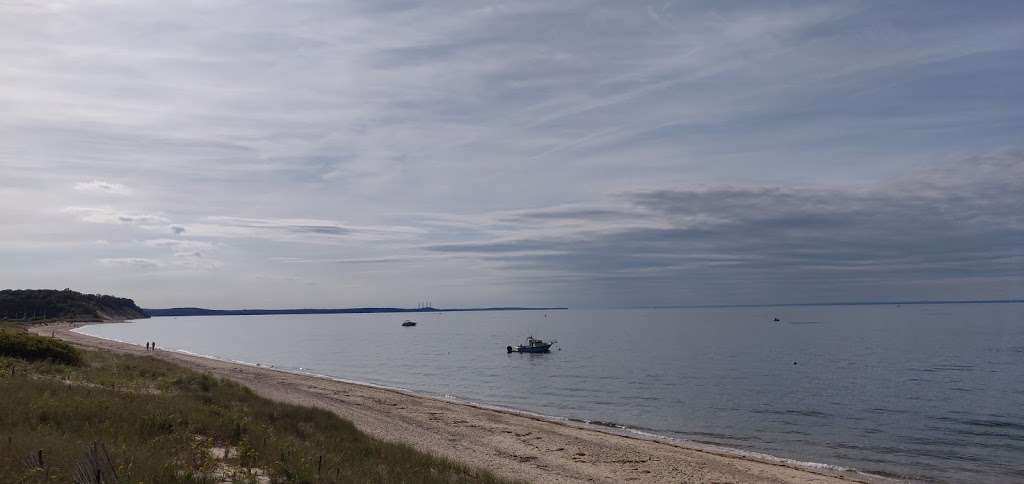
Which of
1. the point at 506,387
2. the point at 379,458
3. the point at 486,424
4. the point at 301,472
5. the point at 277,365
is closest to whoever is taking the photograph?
the point at 301,472

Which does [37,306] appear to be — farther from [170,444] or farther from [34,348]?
[170,444]

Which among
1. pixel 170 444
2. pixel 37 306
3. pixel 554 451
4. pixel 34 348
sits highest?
pixel 34 348

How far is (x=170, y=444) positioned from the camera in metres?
12.7

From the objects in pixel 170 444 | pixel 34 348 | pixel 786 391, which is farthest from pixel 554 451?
pixel 786 391

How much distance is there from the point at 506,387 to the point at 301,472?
1754 inches

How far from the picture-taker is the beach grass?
9.57 meters

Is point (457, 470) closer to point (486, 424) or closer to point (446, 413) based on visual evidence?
point (486, 424)

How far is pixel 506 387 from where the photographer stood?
55812 mm

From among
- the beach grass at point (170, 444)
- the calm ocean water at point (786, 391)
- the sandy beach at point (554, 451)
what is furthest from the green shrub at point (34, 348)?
the calm ocean water at point (786, 391)

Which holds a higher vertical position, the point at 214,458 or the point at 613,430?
the point at 214,458

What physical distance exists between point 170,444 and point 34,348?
1936 cm

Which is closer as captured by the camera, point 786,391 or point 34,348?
point 34,348

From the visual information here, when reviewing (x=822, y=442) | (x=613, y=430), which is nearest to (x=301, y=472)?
(x=613, y=430)

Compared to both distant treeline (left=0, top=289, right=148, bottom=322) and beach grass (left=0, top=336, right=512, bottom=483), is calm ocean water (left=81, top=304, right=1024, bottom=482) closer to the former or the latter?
beach grass (left=0, top=336, right=512, bottom=483)
